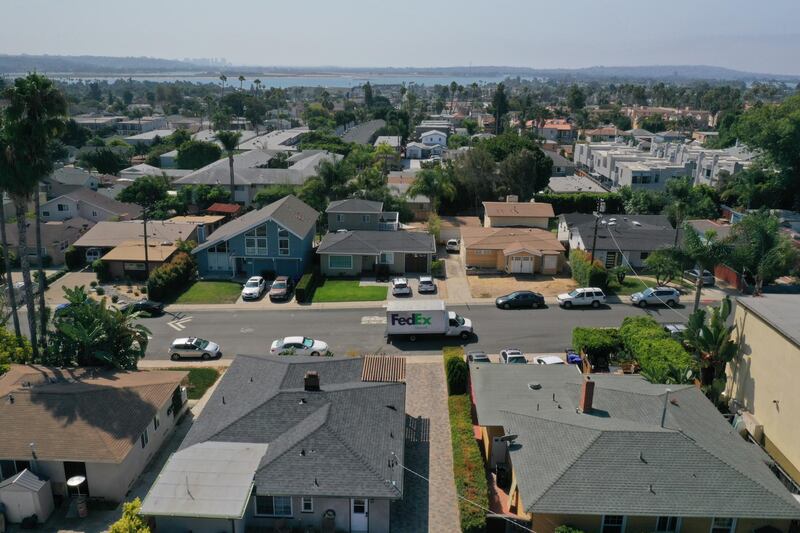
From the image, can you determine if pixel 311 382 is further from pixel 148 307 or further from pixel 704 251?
pixel 704 251

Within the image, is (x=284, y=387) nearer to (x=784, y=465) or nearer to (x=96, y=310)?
(x=96, y=310)

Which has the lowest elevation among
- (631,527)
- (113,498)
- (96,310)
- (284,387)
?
(113,498)

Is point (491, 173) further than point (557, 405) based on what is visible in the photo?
Yes

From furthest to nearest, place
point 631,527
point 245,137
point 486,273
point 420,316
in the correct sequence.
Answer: point 245,137, point 486,273, point 420,316, point 631,527

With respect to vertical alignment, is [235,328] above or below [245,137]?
below

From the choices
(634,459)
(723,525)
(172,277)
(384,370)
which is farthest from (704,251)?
(172,277)

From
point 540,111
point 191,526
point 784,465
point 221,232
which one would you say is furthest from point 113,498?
point 540,111

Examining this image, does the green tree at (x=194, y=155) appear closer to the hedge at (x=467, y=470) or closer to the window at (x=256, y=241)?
the window at (x=256, y=241)
